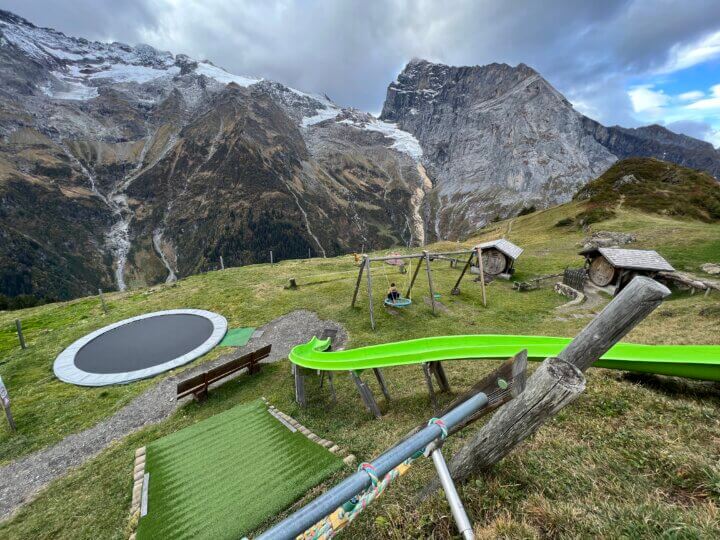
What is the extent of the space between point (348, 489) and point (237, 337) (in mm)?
17876

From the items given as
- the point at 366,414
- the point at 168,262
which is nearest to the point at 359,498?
the point at 366,414

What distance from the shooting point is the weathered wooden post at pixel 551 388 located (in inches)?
124

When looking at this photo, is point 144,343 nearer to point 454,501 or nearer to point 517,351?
point 517,351

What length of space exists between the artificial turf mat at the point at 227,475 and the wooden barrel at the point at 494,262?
25.0 m

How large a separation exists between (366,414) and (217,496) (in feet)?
13.8

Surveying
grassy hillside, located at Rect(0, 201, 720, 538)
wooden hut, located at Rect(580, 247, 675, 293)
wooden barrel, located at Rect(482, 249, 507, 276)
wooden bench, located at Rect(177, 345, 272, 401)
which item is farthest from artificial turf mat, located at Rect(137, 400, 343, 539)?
wooden barrel, located at Rect(482, 249, 507, 276)

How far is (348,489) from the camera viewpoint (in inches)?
92.5

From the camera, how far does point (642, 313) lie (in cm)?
409

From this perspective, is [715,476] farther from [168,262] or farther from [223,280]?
[168,262]

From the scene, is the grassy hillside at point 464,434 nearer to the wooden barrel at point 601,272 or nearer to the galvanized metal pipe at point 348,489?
the galvanized metal pipe at point 348,489

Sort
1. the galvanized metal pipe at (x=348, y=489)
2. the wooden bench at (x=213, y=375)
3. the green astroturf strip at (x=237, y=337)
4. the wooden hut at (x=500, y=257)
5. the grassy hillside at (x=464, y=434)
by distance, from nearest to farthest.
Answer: the galvanized metal pipe at (x=348, y=489)
the grassy hillside at (x=464, y=434)
the wooden bench at (x=213, y=375)
the green astroturf strip at (x=237, y=337)
the wooden hut at (x=500, y=257)

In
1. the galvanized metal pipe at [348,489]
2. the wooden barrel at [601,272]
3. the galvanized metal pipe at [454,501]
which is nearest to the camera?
the galvanized metal pipe at [348,489]

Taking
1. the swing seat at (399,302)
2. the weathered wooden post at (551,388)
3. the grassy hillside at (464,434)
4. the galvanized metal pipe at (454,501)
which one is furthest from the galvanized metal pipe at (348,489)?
the swing seat at (399,302)

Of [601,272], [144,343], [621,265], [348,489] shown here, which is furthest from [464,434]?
[601,272]
